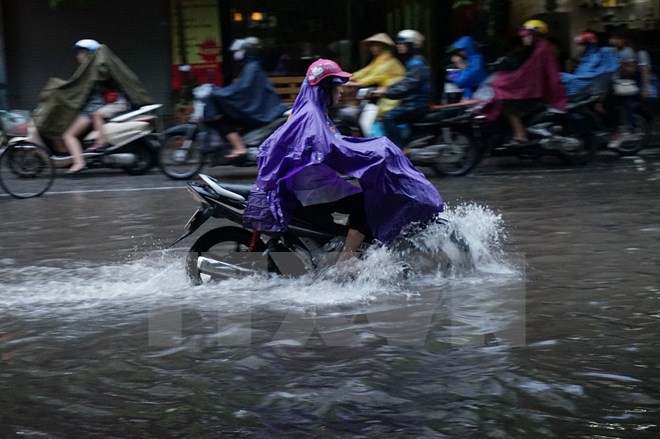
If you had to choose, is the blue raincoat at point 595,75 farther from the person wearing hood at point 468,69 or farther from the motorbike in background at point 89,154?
the motorbike in background at point 89,154

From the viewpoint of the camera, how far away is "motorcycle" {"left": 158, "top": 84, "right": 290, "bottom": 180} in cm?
1312

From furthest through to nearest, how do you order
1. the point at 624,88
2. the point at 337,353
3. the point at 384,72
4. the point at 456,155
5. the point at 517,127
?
the point at 624,88 < the point at 517,127 < the point at 384,72 < the point at 456,155 < the point at 337,353

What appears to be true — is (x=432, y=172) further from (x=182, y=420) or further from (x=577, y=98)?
(x=182, y=420)

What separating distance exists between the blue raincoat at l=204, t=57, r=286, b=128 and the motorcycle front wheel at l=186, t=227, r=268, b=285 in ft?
20.2

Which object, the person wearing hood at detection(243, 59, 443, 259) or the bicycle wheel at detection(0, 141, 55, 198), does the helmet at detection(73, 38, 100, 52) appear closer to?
the bicycle wheel at detection(0, 141, 55, 198)

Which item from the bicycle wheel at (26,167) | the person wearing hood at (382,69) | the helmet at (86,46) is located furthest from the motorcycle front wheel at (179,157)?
the person wearing hood at (382,69)

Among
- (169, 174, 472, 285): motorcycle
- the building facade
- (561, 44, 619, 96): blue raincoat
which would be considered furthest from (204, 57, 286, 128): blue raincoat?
(169, 174, 472, 285): motorcycle

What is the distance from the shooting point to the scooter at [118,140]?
44.2ft

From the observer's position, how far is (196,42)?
18625 mm

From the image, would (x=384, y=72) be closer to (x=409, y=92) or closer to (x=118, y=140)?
(x=409, y=92)

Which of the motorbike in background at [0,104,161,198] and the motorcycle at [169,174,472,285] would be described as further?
the motorbike in background at [0,104,161,198]

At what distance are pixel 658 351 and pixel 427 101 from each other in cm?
779

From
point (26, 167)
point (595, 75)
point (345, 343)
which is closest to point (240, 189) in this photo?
point (345, 343)

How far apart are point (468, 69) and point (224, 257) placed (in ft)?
27.3
